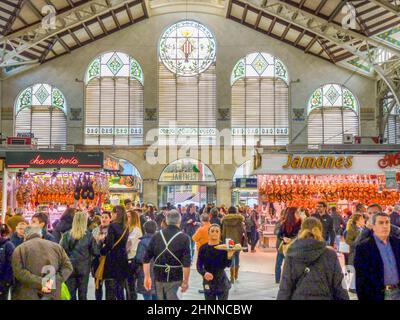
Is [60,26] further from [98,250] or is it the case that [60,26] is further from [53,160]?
[98,250]

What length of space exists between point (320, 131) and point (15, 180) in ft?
54.8

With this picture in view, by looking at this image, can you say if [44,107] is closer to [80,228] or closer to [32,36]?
[32,36]

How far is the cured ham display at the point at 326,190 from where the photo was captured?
16062 millimetres

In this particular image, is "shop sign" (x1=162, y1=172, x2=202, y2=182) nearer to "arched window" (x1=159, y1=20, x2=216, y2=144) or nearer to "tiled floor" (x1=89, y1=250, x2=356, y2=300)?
"arched window" (x1=159, y1=20, x2=216, y2=144)

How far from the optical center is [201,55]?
27.4 m

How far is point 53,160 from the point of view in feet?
47.7

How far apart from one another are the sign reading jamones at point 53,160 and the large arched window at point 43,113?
41.6 feet

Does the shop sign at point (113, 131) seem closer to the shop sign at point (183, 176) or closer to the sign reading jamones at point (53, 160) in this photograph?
the shop sign at point (183, 176)

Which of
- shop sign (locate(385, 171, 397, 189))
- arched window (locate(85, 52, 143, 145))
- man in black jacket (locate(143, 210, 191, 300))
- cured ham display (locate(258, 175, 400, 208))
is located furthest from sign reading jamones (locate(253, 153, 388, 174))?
arched window (locate(85, 52, 143, 145))

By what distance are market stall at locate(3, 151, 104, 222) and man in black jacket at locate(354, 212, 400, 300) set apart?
433 inches

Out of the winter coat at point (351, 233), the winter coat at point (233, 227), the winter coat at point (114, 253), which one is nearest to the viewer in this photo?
the winter coat at point (114, 253)

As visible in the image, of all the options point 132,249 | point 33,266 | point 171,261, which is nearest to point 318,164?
point 132,249

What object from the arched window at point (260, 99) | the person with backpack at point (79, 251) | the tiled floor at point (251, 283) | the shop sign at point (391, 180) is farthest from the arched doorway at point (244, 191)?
Result: the person with backpack at point (79, 251)
